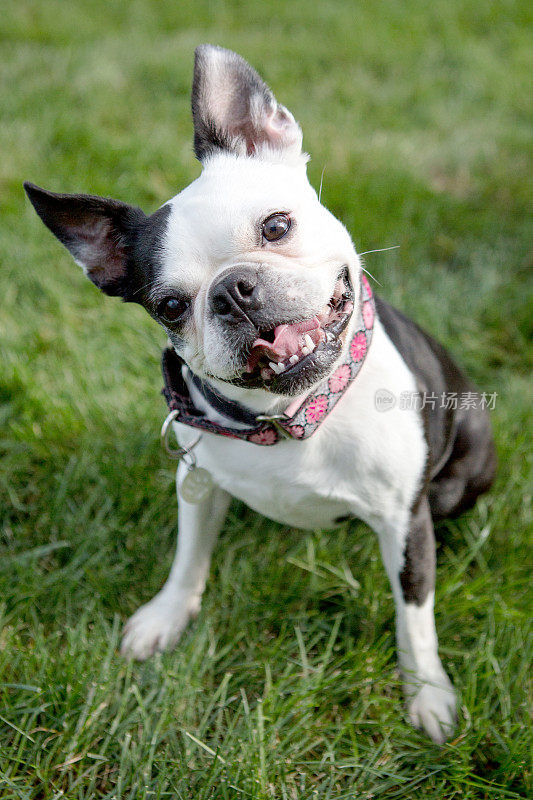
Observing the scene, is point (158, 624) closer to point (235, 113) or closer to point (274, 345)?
point (274, 345)

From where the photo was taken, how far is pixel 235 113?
224 centimetres

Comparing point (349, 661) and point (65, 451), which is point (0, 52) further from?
point (349, 661)

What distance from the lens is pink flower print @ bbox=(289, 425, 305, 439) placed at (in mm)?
2039

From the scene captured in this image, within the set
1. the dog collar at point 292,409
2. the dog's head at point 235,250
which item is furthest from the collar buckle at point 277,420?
the dog's head at point 235,250

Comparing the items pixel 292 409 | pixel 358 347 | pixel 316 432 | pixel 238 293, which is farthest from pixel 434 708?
pixel 238 293

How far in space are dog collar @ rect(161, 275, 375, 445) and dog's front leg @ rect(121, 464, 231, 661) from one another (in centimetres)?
50

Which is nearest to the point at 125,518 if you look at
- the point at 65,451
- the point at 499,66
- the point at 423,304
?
the point at 65,451

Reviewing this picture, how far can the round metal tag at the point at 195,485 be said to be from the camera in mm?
2391

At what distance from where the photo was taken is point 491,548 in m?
2.90

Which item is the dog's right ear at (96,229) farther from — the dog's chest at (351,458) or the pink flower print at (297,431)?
the pink flower print at (297,431)

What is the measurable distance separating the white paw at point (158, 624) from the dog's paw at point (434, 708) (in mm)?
877

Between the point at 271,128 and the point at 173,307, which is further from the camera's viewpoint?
the point at 271,128

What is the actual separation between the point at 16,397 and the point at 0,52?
386 centimetres

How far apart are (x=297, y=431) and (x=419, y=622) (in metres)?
0.87
